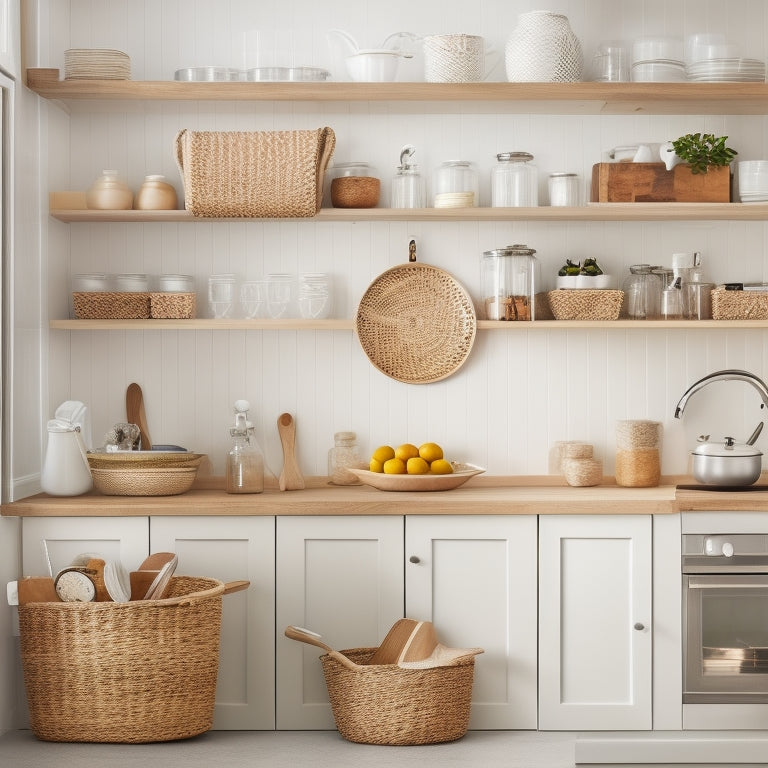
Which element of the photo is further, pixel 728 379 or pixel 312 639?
pixel 728 379

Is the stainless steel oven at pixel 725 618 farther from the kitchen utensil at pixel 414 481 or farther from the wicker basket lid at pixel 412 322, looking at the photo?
the wicker basket lid at pixel 412 322

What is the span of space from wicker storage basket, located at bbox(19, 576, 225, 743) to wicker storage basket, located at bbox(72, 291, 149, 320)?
1.11 m

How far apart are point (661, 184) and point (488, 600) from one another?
163 centimetres

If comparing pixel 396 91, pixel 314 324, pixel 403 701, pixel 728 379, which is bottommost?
pixel 403 701

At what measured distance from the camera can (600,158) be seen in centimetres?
403

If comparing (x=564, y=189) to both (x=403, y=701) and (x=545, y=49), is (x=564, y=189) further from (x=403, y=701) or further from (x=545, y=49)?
(x=403, y=701)

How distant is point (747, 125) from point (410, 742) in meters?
2.59

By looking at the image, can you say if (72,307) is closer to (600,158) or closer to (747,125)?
(600,158)

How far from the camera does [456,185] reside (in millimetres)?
3871

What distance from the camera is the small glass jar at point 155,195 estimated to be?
3840 mm

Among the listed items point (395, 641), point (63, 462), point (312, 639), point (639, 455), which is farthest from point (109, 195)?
point (639, 455)

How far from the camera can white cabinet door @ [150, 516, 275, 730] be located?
3.48 metres

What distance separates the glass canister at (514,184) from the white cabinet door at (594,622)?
118cm

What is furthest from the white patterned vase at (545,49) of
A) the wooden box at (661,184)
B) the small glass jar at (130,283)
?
the small glass jar at (130,283)
